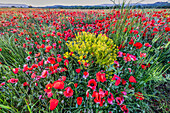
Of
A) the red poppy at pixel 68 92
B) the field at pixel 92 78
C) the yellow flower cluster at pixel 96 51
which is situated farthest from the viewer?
the yellow flower cluster at pixel 96 51

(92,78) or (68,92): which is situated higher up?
(68,92)

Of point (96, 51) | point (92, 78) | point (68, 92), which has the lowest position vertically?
point (92, 78)

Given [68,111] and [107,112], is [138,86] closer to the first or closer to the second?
[107,112]

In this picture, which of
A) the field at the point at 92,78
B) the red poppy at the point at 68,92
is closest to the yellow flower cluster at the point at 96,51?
the field at the point at 92,78

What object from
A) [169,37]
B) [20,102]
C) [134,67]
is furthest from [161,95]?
[20,102]

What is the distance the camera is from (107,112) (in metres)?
1.28

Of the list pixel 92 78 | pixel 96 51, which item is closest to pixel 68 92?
pixel 92 78

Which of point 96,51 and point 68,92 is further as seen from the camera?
point 96,51

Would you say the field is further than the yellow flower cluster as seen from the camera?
No

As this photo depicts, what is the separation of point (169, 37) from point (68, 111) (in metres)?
2.83

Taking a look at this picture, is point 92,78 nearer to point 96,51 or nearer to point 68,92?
point 96,51

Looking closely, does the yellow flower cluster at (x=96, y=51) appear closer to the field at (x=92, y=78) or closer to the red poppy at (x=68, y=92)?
the field at (x=92, y=78)

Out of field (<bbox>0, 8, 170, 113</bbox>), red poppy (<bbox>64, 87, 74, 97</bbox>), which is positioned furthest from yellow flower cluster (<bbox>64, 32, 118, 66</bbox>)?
red poppy (<bbox>64, 87, 74, 97</bbox>)

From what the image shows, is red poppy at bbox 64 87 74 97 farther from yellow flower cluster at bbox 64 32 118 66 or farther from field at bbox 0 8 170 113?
yellow flower cluster at bbox 64 32 118 66
